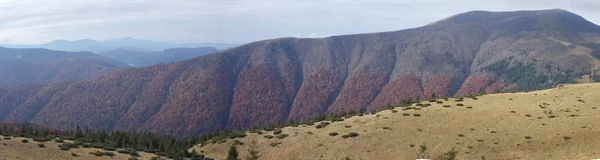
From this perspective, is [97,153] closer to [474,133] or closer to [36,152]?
[36,152]

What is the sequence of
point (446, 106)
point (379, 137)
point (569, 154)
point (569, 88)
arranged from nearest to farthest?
point (569, 154), point (379, 137), point (446, 106), point (569, 88)

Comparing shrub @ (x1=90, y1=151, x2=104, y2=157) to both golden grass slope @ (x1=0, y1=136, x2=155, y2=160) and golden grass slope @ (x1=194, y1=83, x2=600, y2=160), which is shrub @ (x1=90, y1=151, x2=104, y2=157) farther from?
golden grass slope @ (x1=194, y1=83, x2=600, y2=160)

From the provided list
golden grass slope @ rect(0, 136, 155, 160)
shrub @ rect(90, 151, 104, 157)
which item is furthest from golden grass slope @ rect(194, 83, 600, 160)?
golden grass slope @ rect(0, 136, 155, 160)

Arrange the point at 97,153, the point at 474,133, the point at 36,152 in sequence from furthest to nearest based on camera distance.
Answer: the point at 474,133
the point at 97,153
the point at 36,152

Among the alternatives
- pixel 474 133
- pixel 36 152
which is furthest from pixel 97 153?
pixel 474 133

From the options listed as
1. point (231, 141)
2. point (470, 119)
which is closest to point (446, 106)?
point (470, 119)

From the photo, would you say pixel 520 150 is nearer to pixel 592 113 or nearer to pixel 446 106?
pixel 592 113

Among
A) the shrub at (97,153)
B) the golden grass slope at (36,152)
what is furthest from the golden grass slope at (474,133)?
the golden grass slope at (36,152)
